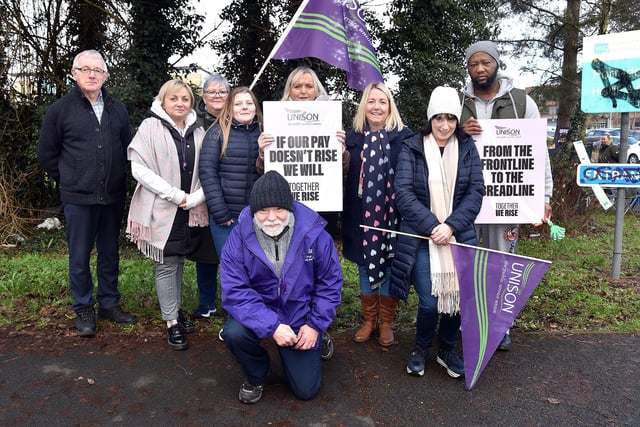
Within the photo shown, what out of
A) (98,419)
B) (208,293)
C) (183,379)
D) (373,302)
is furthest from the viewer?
(208,293)

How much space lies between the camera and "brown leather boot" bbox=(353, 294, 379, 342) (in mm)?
4441

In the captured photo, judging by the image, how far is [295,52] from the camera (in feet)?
16.5

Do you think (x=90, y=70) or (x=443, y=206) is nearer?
(x=443, y=206)

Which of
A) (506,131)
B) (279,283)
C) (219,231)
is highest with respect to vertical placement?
(506,131)

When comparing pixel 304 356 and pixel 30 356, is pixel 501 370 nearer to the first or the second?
pixel 304 356

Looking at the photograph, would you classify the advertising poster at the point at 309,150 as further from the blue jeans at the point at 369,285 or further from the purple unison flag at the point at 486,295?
the purple unison flag at the point at 486,295

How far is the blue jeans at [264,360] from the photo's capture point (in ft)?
11.0

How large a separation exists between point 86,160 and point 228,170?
120 cm

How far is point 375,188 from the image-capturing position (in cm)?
410

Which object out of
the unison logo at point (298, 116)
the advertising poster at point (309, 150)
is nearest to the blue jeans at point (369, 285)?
the advertising poster at point (309, 150)

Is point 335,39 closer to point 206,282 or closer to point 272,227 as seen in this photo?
point 272,227

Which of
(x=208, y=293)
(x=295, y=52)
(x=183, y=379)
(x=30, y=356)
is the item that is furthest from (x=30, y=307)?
(x=295, y=52)

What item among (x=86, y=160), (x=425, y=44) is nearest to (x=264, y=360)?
(x=86, y=160)

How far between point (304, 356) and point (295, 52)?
2881mm
